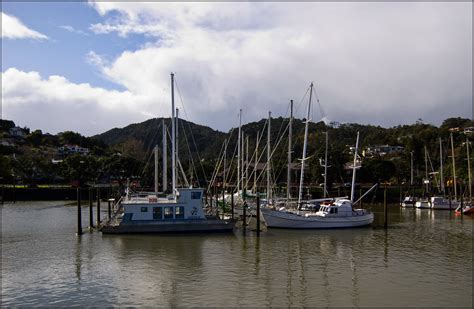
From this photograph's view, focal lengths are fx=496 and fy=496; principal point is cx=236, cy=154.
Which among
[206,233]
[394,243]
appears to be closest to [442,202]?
[394,243]

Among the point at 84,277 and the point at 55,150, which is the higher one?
the point at 55,150

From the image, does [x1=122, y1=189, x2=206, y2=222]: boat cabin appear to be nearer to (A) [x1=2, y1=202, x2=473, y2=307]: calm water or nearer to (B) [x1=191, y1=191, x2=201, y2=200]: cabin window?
(B) [x1=191, y1=191, x2=201, y2=200]: cabin window

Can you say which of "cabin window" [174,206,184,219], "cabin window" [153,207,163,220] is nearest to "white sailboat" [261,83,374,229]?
"cabin window" [174,206,184,219]

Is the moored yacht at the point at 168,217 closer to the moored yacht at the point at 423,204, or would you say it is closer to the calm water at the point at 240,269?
the calm water at the point at 240,269

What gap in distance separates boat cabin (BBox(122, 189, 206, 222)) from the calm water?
2.69 meters

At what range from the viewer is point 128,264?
3125cm

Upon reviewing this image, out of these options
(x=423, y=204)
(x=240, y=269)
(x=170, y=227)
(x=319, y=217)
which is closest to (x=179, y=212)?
(x=170, y=227)

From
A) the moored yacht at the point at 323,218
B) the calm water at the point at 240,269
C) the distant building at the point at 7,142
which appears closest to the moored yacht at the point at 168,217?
the calm water at the point at 240,269

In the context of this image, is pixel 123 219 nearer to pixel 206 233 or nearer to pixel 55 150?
pixel 206 233

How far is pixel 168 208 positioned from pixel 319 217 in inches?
597

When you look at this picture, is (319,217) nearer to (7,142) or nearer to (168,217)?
(168,217)

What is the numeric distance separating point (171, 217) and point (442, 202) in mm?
53296

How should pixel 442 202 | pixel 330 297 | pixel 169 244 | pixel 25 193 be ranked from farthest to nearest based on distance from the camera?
pixel 25 193, pixel 442 202, pixel 169 244, pixel 330 297

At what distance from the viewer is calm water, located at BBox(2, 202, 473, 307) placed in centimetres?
2350
